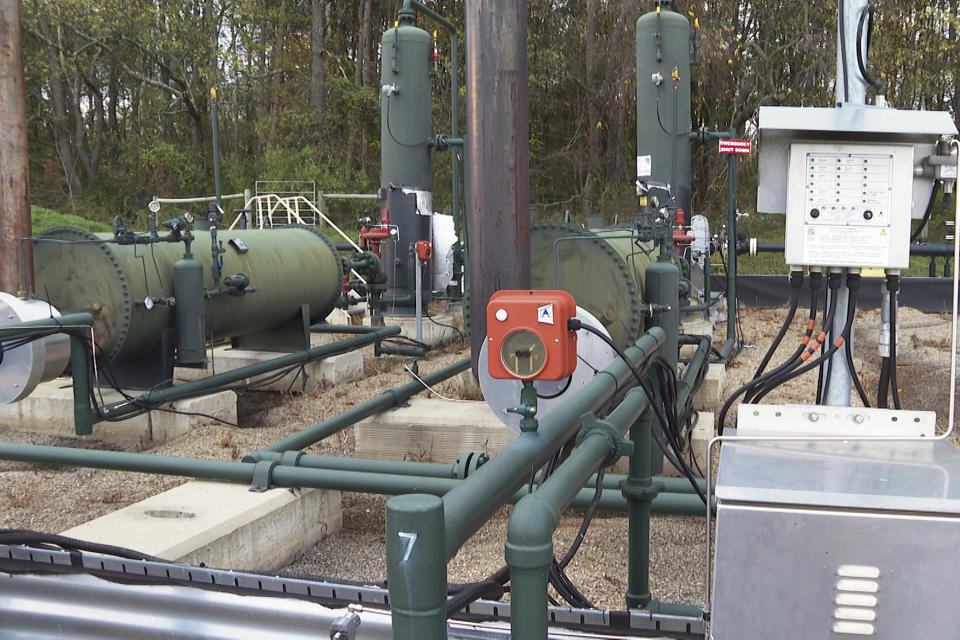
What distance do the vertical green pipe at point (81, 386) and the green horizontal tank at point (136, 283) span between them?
0.48m

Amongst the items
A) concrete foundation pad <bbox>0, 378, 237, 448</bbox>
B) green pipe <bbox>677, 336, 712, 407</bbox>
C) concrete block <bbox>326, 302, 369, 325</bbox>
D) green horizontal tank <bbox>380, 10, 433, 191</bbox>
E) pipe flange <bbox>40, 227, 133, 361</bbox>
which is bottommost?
concrete foundation pad <bbox>0, 378, 237, 448</bbox>

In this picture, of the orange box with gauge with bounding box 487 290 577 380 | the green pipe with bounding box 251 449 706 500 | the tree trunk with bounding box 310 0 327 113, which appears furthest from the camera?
the tree trunk with bounding box 310 0 327 113

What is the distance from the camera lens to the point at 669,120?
9.07 m

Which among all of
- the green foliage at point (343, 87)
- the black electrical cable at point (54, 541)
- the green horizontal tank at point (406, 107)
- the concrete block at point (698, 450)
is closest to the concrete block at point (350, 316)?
the green horizontal tank at point (406, 107)

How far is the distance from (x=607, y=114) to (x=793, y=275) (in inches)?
767

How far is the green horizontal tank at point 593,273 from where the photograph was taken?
4855 mm

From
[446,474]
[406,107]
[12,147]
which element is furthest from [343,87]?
[446,474]

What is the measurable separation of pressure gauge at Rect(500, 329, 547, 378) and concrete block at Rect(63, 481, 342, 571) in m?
1.84

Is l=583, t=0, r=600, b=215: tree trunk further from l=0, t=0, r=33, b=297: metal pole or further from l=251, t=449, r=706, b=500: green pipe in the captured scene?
l=251, t=449, r=706, b=500: green pipe

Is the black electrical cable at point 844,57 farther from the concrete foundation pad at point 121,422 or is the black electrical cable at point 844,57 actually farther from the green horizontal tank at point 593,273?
the concrete foundation pad at point 121,422

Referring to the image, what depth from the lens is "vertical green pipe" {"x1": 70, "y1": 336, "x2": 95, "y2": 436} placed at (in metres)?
4.88

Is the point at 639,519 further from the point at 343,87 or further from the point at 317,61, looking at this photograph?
the point at 317,61

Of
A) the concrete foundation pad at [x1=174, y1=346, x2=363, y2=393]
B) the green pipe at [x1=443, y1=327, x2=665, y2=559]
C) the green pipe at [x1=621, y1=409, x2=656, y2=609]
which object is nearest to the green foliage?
the concrete foundation pad at [x1=174, y1=346, x2=363, y2=393]

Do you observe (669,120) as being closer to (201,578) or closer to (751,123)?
(751,123)
